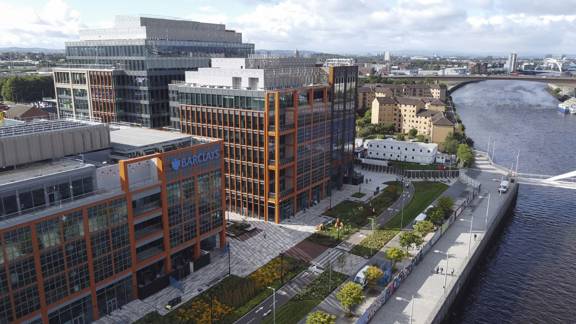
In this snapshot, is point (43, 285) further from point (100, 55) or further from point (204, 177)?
point (100, 55)

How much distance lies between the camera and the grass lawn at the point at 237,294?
61.3 metres

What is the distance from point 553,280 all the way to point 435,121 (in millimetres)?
98429

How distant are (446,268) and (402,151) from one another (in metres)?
74.9

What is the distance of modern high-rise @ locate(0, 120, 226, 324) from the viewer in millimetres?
51938

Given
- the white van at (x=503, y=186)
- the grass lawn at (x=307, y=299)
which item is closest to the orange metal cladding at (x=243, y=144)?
the grass lawn at (x=307, y=299)

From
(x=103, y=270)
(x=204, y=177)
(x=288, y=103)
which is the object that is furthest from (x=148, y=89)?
(x=103, y=270)

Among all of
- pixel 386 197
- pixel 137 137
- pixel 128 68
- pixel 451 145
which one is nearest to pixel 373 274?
pixel 137 137

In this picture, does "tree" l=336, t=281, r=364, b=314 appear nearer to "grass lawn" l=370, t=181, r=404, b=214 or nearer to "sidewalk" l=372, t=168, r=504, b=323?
"sidewalk" l=372, t=168, r=504, b=323

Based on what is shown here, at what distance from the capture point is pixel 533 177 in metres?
134

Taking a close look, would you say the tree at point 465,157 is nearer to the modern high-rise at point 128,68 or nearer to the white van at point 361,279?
the white van at point 361,279

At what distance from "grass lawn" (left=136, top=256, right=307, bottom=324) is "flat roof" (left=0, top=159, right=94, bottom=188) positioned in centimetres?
2284

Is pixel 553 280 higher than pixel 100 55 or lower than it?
lower

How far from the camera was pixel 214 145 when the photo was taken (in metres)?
75.8

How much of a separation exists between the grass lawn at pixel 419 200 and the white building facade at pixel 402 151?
20.3 metres
